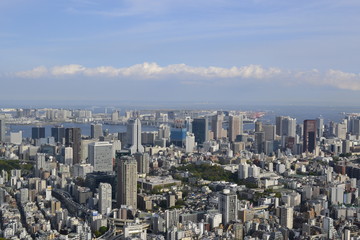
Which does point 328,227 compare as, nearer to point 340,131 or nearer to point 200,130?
point 200,130

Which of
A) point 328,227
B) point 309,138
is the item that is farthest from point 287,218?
point 309,138

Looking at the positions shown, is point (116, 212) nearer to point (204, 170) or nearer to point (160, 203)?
point (160, 203)

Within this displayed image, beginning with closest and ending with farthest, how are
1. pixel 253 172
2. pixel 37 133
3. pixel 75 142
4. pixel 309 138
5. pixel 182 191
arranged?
1. pixel 182 191
2. pixel 253 172
3. pixel 75 142
4. pixel 309 138
5. pixel 37 133

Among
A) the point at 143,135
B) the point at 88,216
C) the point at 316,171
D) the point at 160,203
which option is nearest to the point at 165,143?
the point at 143,135

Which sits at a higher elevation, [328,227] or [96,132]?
[96,132]

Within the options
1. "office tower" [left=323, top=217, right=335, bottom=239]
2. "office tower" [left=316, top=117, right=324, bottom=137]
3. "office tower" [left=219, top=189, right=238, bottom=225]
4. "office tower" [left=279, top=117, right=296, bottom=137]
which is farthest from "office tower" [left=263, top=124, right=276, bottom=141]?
"office tower" [left=323, top=217, right=335, bottom=239]
